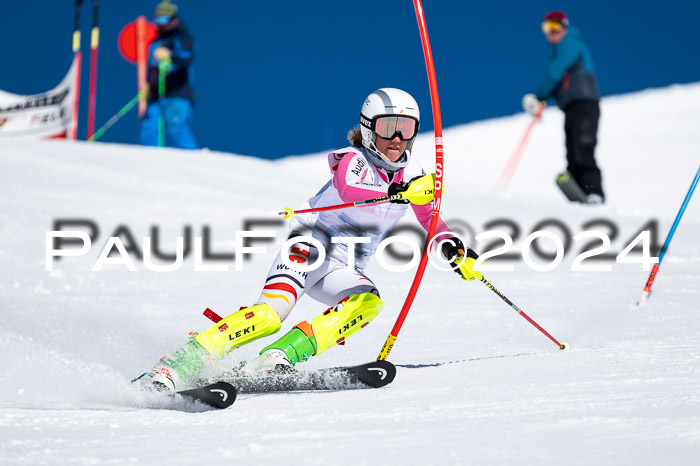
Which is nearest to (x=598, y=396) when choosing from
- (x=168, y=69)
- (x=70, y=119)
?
(x=168, y=69)

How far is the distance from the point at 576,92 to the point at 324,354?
667 cm

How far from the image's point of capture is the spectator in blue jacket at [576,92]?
34.7 feet

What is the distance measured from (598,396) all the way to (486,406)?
15.5 inches

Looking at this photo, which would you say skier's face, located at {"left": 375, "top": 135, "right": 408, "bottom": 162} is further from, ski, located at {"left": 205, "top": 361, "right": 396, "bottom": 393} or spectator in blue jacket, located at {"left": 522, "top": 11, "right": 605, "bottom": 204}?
spectator in blue jacket, located at {"left": 522, "top": 11, "right": 605, "bottom": 204}

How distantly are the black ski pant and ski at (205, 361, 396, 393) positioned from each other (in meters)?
7.51

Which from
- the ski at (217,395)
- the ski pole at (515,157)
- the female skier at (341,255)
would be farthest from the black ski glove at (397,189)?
the ski pole at (515,157)

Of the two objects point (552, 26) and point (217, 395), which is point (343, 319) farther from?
point (552, 26)

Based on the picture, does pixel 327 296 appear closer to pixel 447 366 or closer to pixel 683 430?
pixel 447 366

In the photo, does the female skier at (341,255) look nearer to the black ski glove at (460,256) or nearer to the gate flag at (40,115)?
the black ski glove at (460,256)

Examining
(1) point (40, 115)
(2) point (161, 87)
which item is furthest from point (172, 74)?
(1) point (40, 115)

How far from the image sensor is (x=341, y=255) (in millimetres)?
4059

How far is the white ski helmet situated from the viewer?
3809mm

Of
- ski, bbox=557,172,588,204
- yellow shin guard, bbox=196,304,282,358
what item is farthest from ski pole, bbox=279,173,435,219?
ski, bbox=557,172,588,204

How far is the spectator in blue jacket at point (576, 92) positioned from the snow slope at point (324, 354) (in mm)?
482
